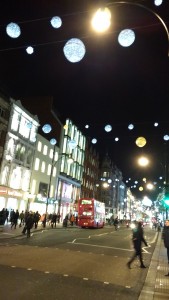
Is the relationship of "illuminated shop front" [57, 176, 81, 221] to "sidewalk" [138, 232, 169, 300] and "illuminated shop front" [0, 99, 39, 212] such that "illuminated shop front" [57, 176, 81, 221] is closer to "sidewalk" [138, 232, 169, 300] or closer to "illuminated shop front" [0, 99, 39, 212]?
"illuminated shop front" [0, 99, 39, 212]

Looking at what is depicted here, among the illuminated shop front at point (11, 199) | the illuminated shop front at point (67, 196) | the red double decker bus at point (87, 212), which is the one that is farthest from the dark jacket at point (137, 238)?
the illuminated shop front at point (67, 196)

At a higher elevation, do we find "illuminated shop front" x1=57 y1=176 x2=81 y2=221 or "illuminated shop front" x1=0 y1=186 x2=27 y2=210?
"illuminated shop front" x1=57 y1=176 x2=81 y2=221

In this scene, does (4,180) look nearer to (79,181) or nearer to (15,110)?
(15,110)

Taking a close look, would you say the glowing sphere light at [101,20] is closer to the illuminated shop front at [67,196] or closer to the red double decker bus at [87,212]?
the red double decker bus at [87,212]

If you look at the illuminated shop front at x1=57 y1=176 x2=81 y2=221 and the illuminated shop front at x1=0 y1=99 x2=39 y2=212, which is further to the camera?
the illuminated shop front at x1=57 y1=176 x2=81 y2=221

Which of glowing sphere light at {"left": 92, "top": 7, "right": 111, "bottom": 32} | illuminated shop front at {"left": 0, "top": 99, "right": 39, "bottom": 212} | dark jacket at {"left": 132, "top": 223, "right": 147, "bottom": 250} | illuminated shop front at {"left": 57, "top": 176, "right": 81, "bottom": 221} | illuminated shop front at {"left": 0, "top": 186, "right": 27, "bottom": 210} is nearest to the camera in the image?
glowing sphere light at {"left": 92, "top": 7, "right": 111, "bottom": 32}

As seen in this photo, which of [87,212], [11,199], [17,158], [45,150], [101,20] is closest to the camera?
[101,20]

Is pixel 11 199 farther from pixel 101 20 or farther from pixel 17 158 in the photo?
pixel 101 20

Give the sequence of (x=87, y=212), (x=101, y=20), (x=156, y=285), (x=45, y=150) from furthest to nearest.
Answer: (x=45, y=150) → (x=87, y=212) → (x=156, y=285) → (x=101, y=20)

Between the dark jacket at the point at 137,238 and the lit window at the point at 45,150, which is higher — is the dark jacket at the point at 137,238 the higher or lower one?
the lower one

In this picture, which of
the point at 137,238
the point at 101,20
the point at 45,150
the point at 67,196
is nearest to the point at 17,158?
the point at 45,150

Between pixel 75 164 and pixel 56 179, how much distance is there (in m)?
12.3

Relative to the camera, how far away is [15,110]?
42750 millimetres

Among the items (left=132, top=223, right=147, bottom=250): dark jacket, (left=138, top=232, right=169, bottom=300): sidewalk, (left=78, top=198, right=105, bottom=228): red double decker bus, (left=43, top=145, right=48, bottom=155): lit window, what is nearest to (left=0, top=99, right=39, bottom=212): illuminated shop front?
(left=43, top=145, right=48, bottom=155): lit window
